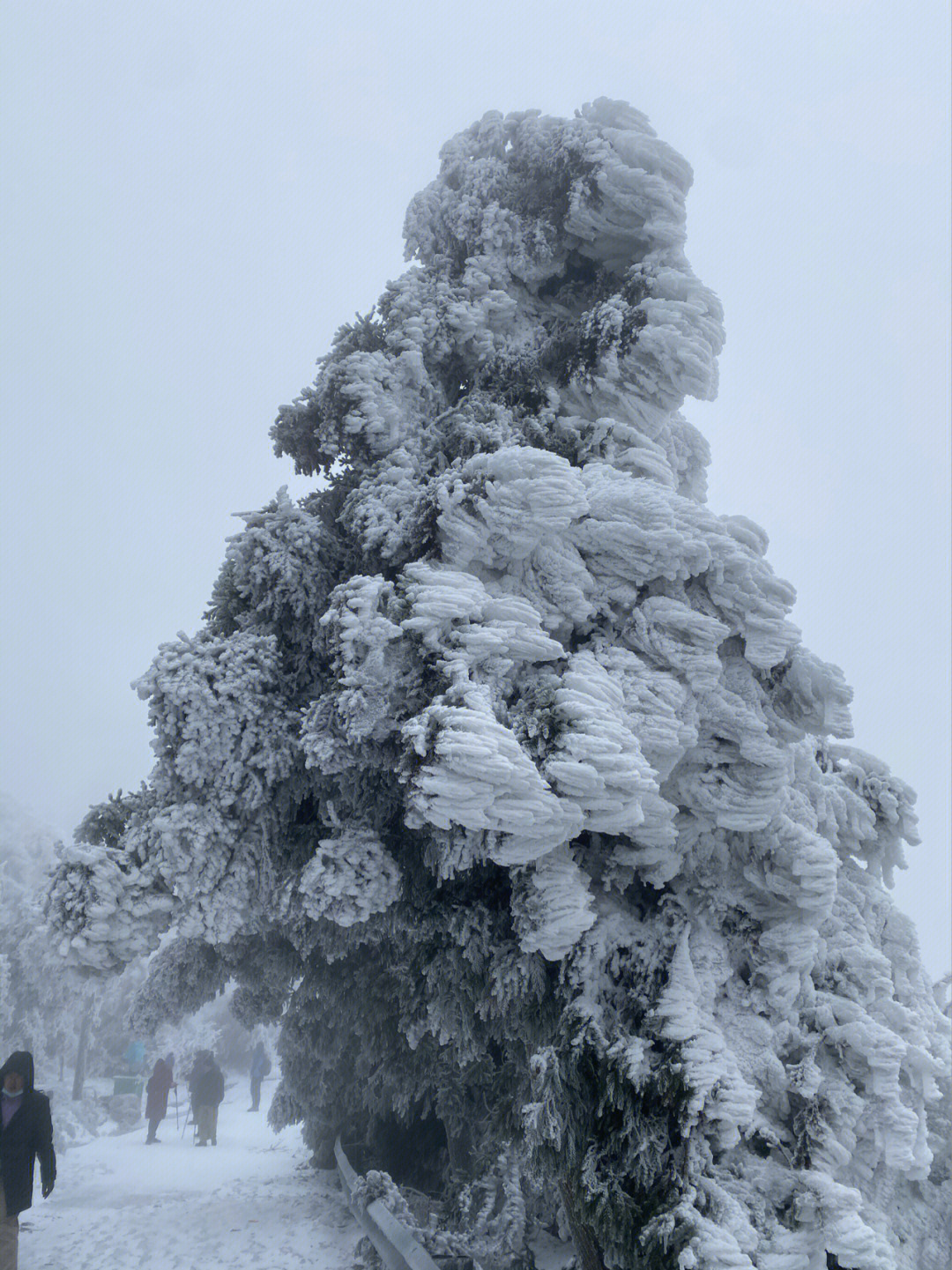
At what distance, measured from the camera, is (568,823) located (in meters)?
5.15

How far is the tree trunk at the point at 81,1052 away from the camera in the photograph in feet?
50.6

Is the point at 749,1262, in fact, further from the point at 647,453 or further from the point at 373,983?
the point at 647,453

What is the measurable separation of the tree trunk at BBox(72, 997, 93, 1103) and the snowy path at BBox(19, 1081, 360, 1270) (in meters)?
3.27

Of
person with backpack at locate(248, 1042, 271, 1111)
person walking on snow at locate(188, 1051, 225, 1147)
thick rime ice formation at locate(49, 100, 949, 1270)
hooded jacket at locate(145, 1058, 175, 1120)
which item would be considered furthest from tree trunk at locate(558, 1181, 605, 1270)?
person with backpack at locate(248, 1042, 271, 1111)

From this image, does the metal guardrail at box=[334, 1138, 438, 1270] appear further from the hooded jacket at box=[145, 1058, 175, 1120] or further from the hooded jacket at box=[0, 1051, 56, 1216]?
the hooded jacket at box=[145, 1058, 175, 1120]

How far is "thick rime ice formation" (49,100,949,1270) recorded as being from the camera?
202 inches

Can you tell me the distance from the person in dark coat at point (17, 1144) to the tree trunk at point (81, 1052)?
1057cm

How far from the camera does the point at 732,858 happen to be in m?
6.29

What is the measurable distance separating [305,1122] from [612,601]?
9.44 meters

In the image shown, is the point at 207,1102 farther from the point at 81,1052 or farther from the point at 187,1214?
A: the point at 187,1214

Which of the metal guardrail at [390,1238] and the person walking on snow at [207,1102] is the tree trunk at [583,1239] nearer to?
the metal guardrail at [390,1238]

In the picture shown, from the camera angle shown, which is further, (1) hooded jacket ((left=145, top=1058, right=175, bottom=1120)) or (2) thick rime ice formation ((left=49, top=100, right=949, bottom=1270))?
(1) hooded jacket ((left=145, top=1058, right=175, bottom=1120))

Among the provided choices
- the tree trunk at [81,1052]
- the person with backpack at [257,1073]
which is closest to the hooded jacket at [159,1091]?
the tree trunk at [81,1052]

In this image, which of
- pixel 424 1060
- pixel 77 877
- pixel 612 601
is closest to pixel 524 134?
pixel 612 601
